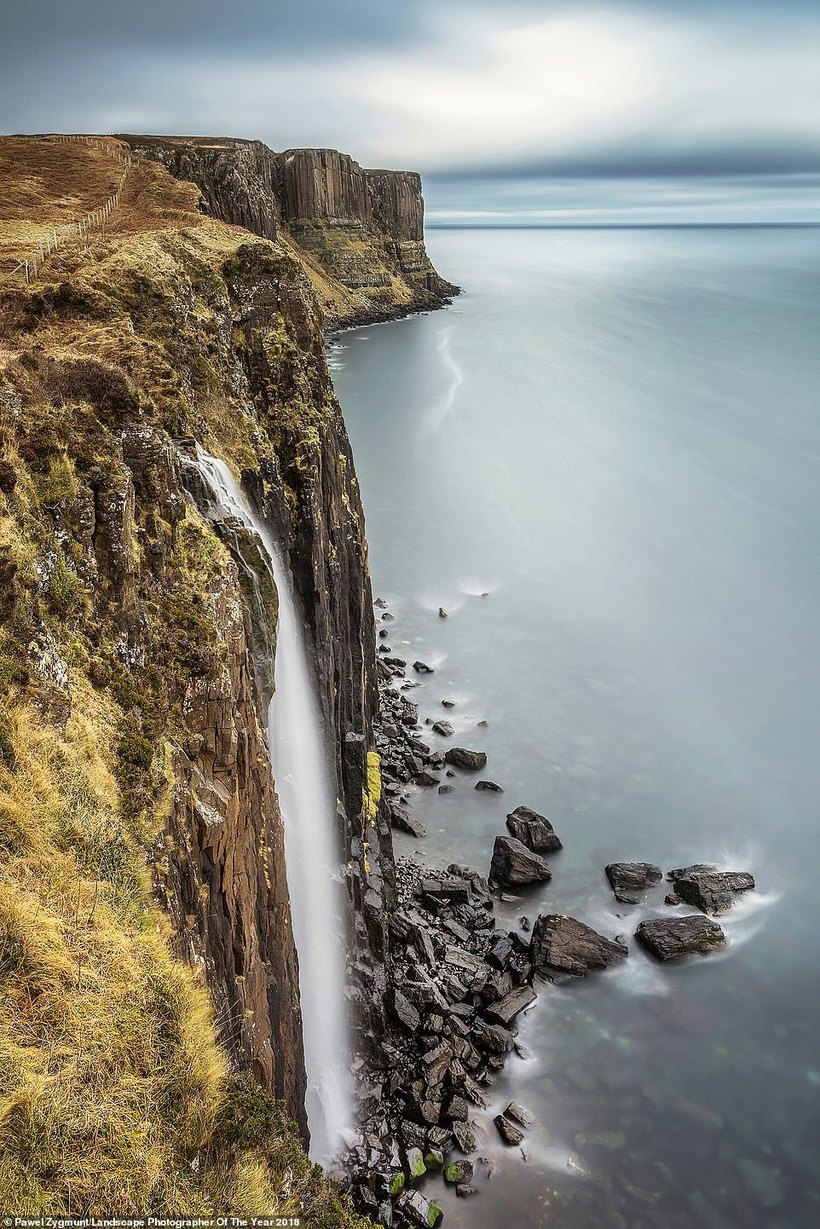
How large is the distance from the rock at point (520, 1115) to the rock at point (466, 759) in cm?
1249

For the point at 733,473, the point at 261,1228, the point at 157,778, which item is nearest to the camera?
the point at 261,1228

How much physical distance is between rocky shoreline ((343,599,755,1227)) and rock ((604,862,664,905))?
38mm

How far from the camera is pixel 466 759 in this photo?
2927 cm

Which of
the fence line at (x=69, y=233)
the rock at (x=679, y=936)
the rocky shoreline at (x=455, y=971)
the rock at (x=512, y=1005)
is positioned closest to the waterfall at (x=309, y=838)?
the rocky shoreline at (x=455, y=971)

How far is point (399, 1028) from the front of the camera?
18.5 meters

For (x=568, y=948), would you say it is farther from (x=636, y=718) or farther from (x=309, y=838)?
(x=636, y=718)

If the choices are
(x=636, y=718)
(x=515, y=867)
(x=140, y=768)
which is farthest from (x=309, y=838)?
(x=636, y=718)

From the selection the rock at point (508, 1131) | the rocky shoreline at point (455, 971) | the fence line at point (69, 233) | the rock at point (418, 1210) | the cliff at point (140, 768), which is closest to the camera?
the cliff at point (140, 768)

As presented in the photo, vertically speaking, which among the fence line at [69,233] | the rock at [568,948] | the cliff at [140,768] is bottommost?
the rock at [568,948]

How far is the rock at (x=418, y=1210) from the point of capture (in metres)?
15.1

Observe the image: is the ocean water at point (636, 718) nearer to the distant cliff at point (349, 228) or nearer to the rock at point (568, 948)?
the rock at point (568, 948)

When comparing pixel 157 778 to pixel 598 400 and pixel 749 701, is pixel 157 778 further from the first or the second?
pixel 598 400

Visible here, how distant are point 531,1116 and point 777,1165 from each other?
5.14 meters

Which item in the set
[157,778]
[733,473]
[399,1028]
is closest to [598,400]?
[733,473]
